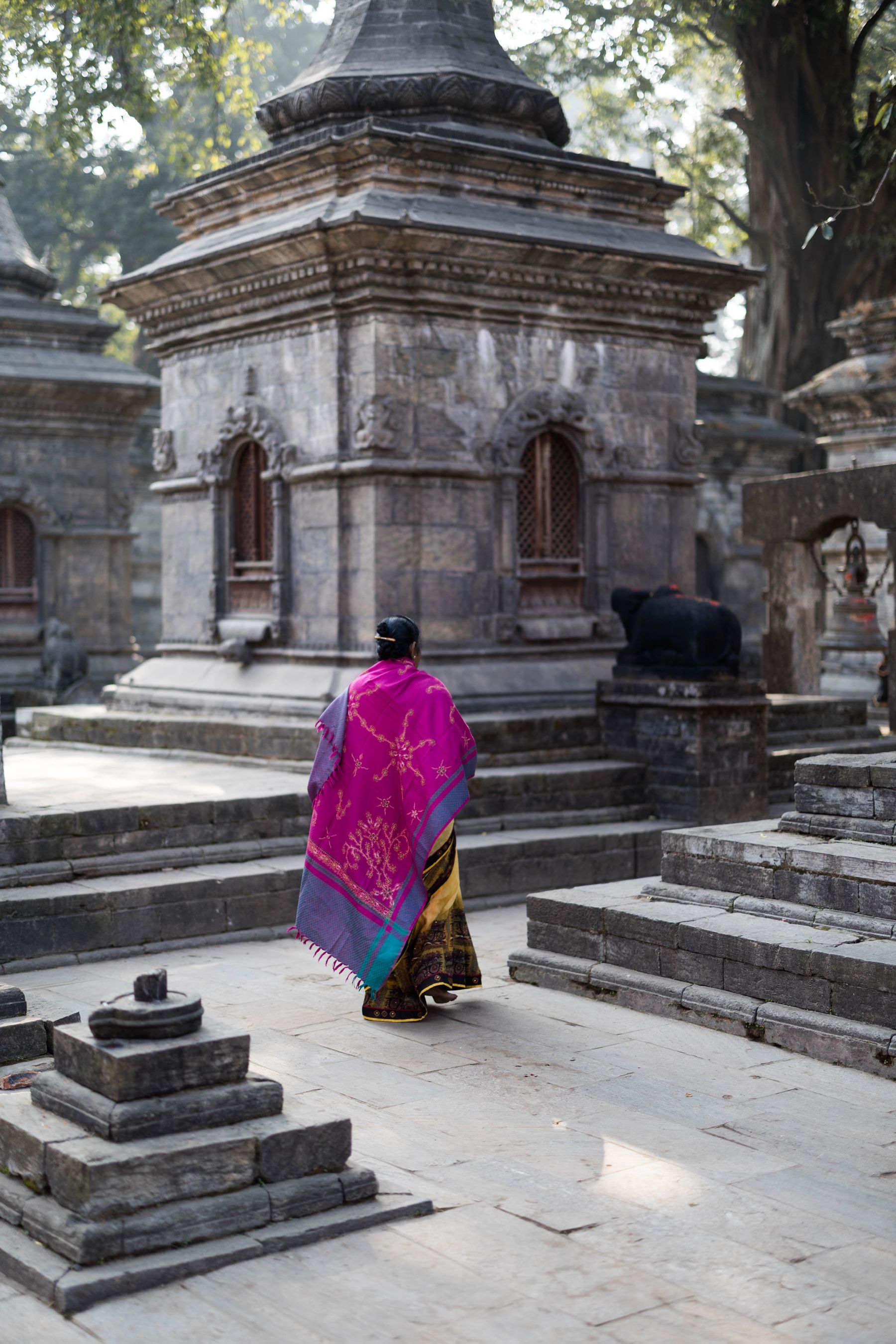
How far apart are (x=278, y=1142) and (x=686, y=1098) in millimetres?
1648

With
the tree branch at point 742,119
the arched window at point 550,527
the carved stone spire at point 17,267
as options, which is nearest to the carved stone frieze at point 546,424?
the arched window at point 550,527

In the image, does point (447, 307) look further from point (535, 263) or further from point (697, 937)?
point (697, 937)

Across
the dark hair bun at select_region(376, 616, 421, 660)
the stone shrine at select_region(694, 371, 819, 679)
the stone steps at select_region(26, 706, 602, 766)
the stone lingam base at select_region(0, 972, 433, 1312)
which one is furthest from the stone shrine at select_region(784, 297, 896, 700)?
the stone lingam base at select_region(0, 972, 433, 1312)

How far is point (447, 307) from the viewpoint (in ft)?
34.7

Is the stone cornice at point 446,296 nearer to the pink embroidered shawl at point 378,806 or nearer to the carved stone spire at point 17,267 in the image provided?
the pink embroidered shawl at point 378,806

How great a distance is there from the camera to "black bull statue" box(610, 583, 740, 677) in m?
10.2

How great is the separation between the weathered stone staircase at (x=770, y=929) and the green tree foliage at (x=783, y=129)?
419 inches

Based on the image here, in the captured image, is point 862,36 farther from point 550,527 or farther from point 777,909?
point 777,909

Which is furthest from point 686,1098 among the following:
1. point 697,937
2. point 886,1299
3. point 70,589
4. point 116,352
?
point 116,352

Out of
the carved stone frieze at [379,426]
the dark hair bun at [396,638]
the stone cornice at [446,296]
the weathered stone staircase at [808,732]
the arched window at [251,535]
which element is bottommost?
the weathered stone staircase at [808,732]

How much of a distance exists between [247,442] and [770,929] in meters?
6.68

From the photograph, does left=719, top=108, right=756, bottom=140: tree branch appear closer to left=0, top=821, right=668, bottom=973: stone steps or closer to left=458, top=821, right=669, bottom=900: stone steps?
left=458, top=821, right=669, bottom=900: stone steps

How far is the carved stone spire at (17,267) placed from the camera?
707 inches

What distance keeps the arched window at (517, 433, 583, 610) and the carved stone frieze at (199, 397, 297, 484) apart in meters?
1.71
